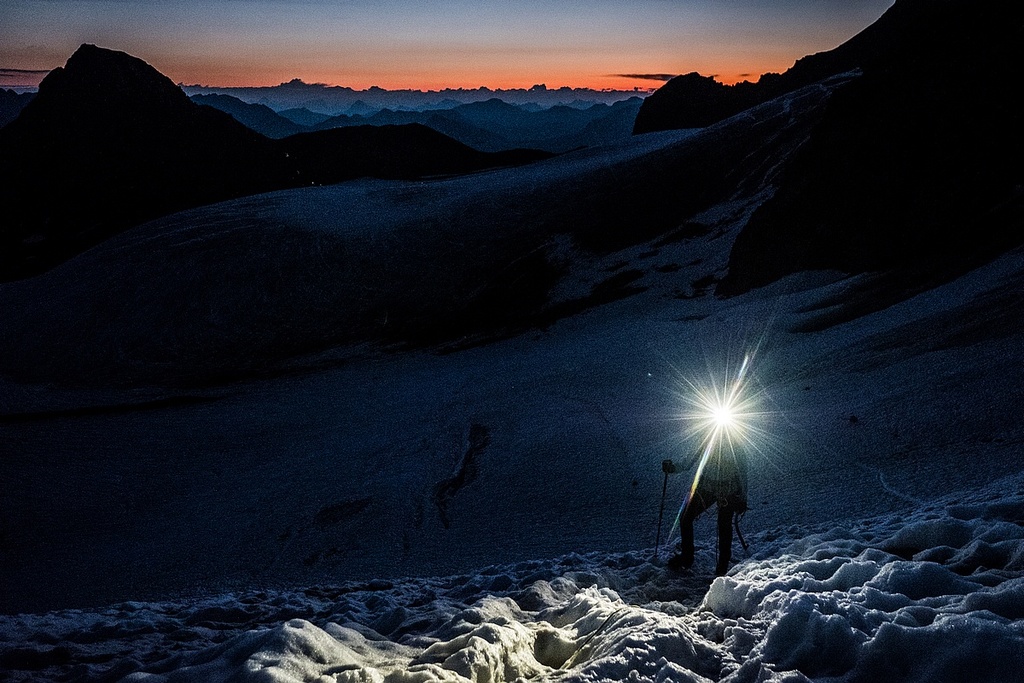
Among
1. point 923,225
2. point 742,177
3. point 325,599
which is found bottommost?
point 325,599

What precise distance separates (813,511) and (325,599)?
25.7 ft

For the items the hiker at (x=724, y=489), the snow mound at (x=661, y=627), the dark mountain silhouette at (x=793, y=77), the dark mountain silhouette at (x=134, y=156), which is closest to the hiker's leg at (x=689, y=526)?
the hiker at (x=724, y=489)

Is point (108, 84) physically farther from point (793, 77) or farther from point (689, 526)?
point (689, 526)

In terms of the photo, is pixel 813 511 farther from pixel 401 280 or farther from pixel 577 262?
pixel 401 280

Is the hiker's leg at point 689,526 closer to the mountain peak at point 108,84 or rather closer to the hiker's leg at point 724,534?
the hiker's leg at point 724,534

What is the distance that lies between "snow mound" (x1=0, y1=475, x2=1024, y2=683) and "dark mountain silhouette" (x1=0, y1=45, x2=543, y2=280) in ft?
290

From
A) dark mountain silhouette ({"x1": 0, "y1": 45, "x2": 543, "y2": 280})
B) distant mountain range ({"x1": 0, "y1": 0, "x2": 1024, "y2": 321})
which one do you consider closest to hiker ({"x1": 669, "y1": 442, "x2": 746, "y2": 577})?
distant mountain range ({"x1": 0, "y1": 0, "x2": 1024, "y2": 321})

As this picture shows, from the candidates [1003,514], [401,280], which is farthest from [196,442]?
[1003,514]

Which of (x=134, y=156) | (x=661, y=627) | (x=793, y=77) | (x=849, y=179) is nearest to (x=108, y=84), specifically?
(x=134, y=156)

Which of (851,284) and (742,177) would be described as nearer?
(851,284)

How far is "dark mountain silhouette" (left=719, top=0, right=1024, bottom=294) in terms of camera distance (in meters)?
20.8

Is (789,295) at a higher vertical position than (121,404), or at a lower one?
higher

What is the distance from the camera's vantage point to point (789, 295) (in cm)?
2255

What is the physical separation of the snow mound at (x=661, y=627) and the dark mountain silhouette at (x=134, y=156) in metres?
88.5
